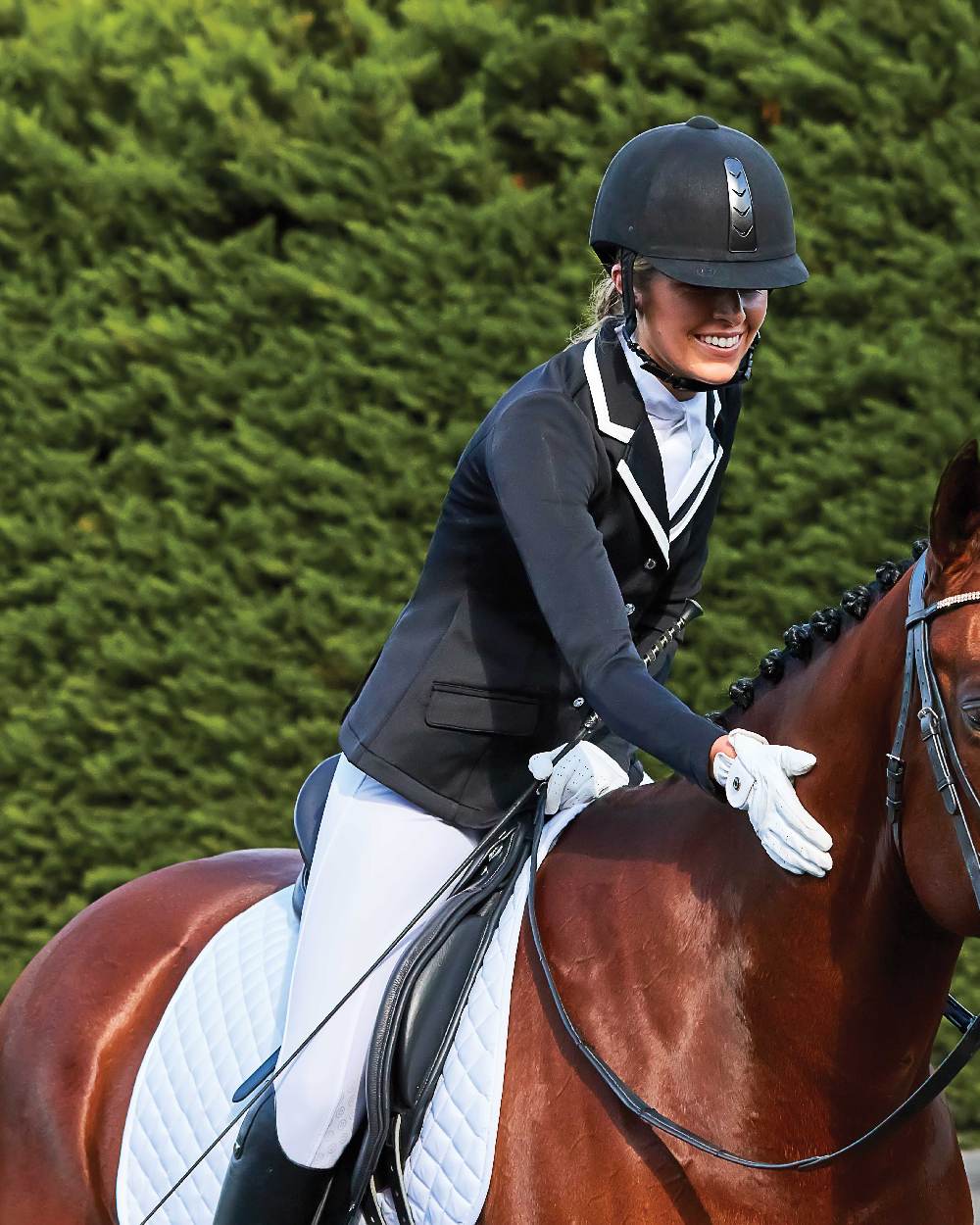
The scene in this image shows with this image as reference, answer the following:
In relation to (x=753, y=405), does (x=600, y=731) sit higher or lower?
lower

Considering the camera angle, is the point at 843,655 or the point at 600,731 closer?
the point at 843,655

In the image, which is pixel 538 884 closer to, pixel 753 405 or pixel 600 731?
pixel 600 731

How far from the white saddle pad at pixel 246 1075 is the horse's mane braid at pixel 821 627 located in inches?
14.6

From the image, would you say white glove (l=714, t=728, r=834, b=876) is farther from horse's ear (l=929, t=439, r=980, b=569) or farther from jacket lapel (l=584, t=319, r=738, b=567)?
jacket lapel (l=584, t=319, r=738, b=567)

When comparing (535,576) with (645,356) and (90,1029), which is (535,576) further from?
(90,1029)

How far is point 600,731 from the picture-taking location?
292cm

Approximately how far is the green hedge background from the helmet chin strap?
8.58ft

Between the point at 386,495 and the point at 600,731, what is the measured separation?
2.98m

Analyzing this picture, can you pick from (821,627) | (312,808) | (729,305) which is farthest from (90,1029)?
(729,305)

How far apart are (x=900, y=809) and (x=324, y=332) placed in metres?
4.02

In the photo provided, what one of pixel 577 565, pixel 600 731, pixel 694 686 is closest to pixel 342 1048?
pixel 600 731

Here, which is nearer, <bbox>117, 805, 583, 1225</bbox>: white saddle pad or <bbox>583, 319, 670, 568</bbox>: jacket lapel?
<bbox>117, 805, 583, 1225</bbox>: white saddle pad

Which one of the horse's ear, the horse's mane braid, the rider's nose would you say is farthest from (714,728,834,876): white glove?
the rider's nose

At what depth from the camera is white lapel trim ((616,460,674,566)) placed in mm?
2648
